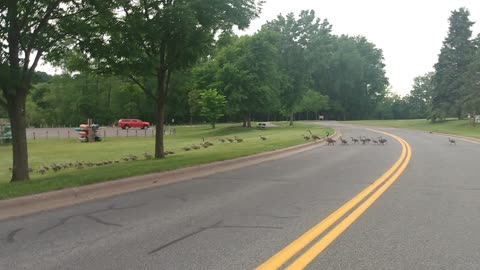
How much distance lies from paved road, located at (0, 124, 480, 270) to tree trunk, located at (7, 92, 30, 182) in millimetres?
3278

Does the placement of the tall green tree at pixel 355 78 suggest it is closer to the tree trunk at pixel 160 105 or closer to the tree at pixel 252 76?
the tree at pixel 252 76

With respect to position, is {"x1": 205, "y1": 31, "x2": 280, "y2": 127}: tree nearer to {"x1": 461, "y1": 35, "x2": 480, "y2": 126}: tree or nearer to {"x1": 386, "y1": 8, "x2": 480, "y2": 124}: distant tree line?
{"x1": 386, "y1": 8, "x2": 480, "y2": 124}: distant tree line

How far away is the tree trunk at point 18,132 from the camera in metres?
10.9

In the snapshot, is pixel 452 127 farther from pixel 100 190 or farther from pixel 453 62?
pixel 100 190

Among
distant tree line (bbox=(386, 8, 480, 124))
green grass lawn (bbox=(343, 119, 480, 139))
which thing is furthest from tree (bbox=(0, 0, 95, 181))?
distant tree line (bbox=(386, 8, 480, 124))

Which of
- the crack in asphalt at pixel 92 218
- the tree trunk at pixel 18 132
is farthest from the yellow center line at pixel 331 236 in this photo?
the tree trunk at pixel 18 132

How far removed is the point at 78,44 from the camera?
1282 centimetres

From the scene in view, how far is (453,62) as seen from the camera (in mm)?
59094

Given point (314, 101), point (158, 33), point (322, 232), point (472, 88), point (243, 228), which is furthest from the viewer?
point (314, 101)

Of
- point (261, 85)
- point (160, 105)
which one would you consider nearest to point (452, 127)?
point (261, 85)

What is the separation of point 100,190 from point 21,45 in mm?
3978

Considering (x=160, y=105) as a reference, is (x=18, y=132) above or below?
below

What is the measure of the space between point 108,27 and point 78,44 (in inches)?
36.5

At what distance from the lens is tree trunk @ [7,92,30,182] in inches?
431
